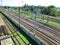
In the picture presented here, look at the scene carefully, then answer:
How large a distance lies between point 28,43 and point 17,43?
2254 millimetres

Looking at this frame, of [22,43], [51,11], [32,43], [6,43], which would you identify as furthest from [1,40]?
[51,11]

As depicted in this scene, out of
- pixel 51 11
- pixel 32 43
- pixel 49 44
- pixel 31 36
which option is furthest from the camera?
pixel 51 11

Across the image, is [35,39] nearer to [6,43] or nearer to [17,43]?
[17,43]

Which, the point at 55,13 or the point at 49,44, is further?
the point at 55,13

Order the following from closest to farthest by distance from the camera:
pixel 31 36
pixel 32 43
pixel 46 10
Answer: pixel 32 43 → pixel 31 36 → pixel 46 10

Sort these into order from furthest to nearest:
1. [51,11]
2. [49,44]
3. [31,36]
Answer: [51,11]
[31,36]
[49,44]

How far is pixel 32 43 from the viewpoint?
80.9 feet

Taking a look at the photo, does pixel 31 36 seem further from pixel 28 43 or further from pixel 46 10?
pixel 46 10

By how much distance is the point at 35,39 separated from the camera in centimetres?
2559

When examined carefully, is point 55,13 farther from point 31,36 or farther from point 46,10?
point 31,36

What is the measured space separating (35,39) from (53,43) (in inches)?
145

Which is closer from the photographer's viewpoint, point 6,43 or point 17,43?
point 6,43

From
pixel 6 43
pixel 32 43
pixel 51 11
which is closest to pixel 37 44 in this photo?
pixel 32 43

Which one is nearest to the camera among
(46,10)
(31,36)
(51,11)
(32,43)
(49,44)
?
(49,44)
